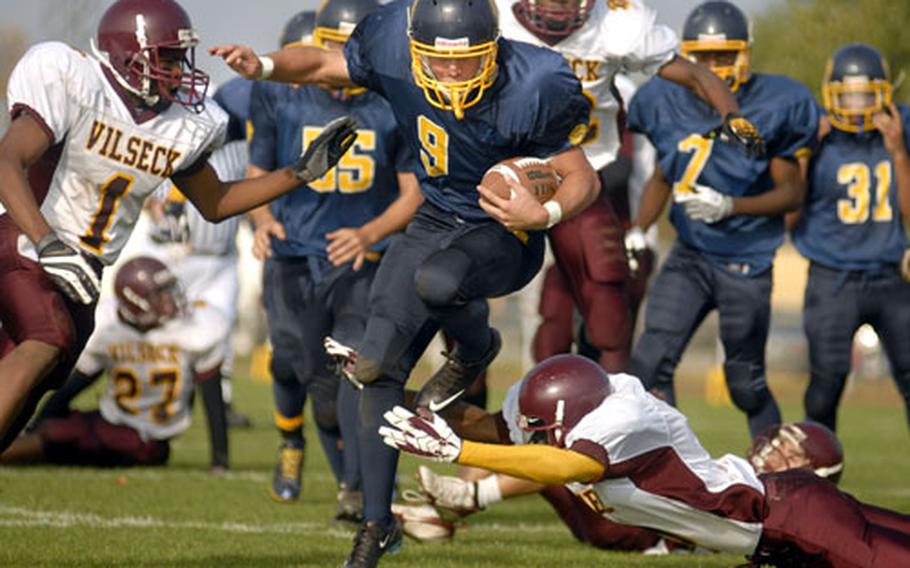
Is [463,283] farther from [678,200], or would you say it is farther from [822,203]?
[822,203]

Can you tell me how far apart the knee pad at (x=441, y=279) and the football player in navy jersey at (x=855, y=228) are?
3505mm

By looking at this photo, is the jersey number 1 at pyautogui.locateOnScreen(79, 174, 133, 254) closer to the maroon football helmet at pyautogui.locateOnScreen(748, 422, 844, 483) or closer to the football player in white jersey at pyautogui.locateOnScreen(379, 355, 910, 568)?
the football player in white jersey at pyautogui.locateOnScreen(379, 355, 910, 568)

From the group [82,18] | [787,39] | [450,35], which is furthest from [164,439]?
[787,39]

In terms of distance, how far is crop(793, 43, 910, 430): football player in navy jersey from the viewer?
7.86 metres

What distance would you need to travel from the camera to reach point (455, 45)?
15.8 ft

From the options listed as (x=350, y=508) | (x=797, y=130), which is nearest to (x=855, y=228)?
(x=797, y=130)

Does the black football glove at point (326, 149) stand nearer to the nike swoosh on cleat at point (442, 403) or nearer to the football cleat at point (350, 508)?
the nike swoosh on cleat at point (442, 403)

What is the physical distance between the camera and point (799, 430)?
18.6ft

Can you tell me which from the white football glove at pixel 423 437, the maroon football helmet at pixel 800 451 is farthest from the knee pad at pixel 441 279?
the maroon football helmet at pixel 800 451

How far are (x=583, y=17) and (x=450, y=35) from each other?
176 centimetres

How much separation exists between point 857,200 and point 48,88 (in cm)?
445

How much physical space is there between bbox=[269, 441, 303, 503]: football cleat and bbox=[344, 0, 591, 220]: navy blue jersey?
7.88ft

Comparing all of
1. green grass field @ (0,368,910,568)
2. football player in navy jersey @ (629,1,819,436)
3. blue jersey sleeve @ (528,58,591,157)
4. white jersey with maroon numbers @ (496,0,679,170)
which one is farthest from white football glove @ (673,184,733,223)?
blue jersey sleeve @ (528,58,591,157)

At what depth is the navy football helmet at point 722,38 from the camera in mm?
7418
